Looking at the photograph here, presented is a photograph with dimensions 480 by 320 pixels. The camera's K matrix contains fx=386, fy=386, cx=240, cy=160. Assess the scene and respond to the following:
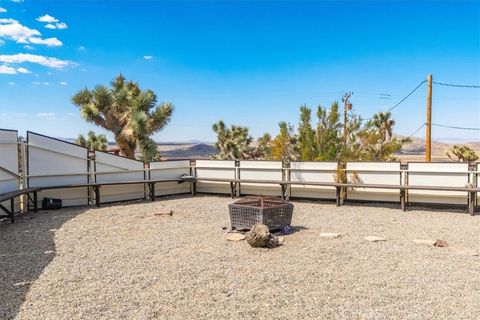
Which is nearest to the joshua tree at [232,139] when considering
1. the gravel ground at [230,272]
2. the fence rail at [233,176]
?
the fence rail at [233,176]

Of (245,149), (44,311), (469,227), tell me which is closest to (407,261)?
(469,227)

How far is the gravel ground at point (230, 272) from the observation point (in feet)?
13.5

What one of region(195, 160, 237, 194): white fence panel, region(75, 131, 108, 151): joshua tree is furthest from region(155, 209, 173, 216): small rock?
region(75, 131, 108, 151): joshua tree

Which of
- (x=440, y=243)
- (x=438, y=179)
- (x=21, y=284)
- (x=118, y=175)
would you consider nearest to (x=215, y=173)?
(x=118, y=175)

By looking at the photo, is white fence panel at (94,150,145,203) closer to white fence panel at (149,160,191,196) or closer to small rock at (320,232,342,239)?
white fence panel at (149,160,191,196)

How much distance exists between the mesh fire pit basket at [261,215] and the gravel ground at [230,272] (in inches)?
15.1

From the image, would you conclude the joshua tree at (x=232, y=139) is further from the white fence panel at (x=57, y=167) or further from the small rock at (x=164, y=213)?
the small rock at (x=164, y=213)

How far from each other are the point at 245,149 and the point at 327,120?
17.8m

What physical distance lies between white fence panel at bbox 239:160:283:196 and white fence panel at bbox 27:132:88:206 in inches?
201

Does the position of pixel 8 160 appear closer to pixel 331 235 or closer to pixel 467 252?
pixel 331 235

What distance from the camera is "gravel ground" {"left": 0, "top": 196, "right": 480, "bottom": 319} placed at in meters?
4.11

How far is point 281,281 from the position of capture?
4.97m

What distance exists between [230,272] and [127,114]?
15.5 metres

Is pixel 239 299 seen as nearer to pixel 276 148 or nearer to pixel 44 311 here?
pixel 44 311
